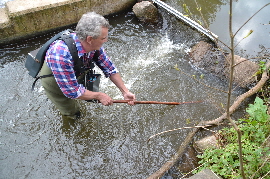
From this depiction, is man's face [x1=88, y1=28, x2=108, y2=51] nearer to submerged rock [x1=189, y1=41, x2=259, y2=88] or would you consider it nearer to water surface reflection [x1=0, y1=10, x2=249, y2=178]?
water surface reflection [x1=0, y1=10, x2=249, y2=178]

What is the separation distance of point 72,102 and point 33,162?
1.15 metres

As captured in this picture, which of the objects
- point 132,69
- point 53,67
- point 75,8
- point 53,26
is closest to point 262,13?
point 132,69

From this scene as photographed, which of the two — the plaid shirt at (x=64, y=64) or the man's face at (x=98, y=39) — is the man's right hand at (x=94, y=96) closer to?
the plaid shirt at (x=64, y=64)

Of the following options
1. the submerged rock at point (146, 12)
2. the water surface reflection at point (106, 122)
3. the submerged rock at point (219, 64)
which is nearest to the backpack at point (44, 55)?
the water surface reflection at point (106, 122)

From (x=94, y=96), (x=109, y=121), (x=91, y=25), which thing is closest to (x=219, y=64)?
(x=109, y=121)

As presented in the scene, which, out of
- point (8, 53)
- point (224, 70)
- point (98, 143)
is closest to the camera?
point (98, 143)

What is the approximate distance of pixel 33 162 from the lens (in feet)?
11.3

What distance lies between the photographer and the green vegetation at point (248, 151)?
8.52ft

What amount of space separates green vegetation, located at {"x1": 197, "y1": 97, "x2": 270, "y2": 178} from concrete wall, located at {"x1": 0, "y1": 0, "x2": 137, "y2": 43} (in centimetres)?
473

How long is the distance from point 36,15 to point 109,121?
3287mm

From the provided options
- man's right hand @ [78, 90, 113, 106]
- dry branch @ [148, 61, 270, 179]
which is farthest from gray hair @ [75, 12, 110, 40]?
dry branch @ [148, 61, 270, 179]

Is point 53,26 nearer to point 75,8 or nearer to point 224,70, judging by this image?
point 75,8

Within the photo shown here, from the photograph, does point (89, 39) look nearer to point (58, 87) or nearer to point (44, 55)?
point (44, 55)

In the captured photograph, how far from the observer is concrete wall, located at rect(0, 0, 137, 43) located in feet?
16.4
